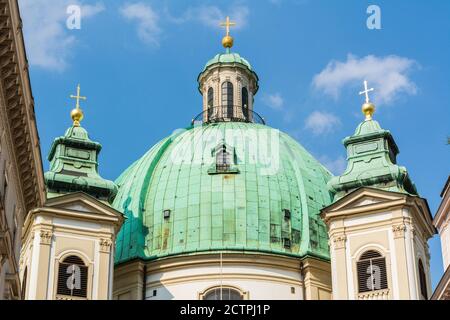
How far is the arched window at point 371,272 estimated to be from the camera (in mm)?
51344

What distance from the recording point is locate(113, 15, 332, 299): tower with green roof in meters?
56.3

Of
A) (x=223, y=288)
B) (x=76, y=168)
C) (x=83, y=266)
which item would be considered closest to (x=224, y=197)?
(x=223, y=288)

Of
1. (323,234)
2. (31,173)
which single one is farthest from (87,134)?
(31,173)

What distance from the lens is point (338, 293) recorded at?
5172 cm

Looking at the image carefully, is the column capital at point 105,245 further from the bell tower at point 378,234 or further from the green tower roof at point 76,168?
the bell tower at point 378,234

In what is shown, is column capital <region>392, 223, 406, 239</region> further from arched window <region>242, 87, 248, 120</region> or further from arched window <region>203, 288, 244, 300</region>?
arched window <region>242, 87, 248, 120</region>

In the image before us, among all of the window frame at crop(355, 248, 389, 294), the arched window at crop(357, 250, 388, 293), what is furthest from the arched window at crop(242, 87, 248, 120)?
the arched window at crop(357, 250, 388, 293)

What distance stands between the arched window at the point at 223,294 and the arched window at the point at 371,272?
6375mm

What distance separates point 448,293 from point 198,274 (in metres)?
20.1

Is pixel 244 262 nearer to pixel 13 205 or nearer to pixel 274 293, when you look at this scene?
pixel 274 293

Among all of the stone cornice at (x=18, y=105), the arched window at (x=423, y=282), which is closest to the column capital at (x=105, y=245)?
the arched window at (x=423, y=282)

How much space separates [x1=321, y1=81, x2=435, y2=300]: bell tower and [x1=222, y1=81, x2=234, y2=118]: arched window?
13.0 metres

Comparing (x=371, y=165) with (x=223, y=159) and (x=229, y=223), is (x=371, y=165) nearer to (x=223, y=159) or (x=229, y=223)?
(x=229, y=223)
